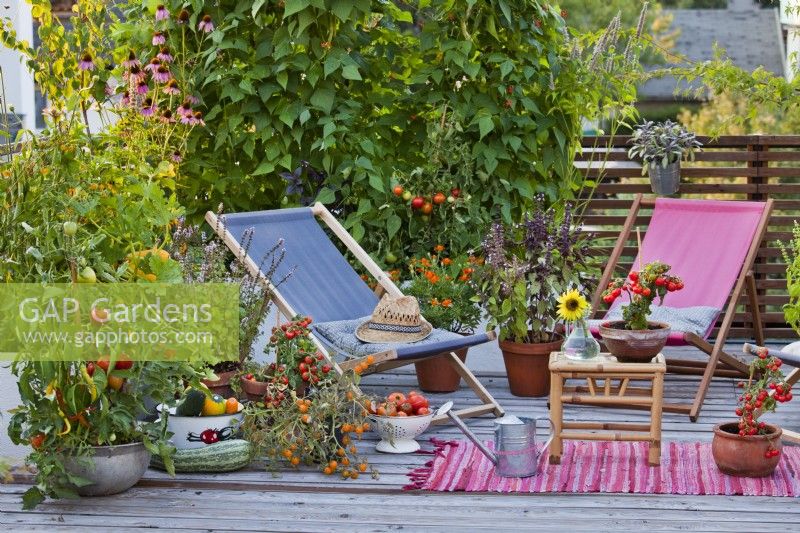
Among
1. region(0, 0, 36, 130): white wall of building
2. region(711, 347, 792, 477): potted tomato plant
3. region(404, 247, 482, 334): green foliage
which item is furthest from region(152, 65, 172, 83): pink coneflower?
region(0, 0, 36, 130): white wall of building

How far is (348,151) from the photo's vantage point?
233 inches

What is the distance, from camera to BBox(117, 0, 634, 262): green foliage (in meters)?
5.76

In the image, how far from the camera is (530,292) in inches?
207

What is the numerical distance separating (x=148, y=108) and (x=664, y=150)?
2.59 m

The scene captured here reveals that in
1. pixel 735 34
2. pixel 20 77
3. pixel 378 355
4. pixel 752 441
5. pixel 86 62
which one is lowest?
pixel 752 441

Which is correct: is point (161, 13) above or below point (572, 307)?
above

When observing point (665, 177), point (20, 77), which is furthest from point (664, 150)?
point (20, 77)

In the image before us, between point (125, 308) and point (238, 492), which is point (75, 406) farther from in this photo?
point (238, 492)

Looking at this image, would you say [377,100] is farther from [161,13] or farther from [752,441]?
[752,441]

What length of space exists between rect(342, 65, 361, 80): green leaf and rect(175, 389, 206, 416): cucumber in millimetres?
1950

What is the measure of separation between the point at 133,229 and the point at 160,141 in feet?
5.80

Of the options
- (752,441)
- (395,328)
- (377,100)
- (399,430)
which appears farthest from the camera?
(377,100)

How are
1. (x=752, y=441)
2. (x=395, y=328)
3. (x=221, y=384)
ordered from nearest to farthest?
(x=752, y=441), (x=221, y=384), (x=395, y=328)

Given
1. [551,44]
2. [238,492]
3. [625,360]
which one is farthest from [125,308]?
[551,44]
